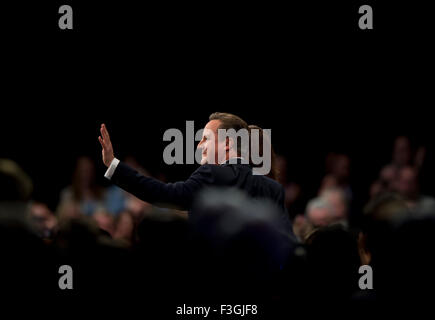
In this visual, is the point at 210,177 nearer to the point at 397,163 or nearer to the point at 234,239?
the point at 234,239

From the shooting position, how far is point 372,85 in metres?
7.65

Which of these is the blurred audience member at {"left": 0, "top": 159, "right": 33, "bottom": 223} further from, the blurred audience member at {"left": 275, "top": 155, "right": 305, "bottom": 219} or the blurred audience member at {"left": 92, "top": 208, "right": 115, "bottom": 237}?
the blurred audience member at {"left": 275, "top": 155, "right": 305, "bottom": 219}

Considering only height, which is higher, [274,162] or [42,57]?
[42,57]

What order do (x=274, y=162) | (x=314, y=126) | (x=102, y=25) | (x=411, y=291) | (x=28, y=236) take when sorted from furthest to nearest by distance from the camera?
(x=314, y=126), (x=102, y=25), (x=274, y=162), (x=411, y=291), (x=28, y=236)

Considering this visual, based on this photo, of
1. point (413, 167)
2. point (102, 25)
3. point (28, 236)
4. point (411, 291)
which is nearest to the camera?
point (28, 236)

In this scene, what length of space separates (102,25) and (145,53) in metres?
0.57

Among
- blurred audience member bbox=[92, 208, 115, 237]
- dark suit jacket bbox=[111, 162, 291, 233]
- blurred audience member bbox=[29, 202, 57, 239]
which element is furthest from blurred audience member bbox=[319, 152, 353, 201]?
dark suit jacket bbox=[111, 162, 291, 233]

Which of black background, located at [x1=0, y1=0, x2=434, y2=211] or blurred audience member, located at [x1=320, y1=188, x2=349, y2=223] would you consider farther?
black background, located at [x1=0, y1=0, x2=434, y2=211]

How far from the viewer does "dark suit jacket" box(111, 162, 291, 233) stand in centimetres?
326

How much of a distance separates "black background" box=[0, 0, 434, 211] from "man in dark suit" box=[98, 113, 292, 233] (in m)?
3.68

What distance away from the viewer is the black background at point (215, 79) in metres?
7.36
